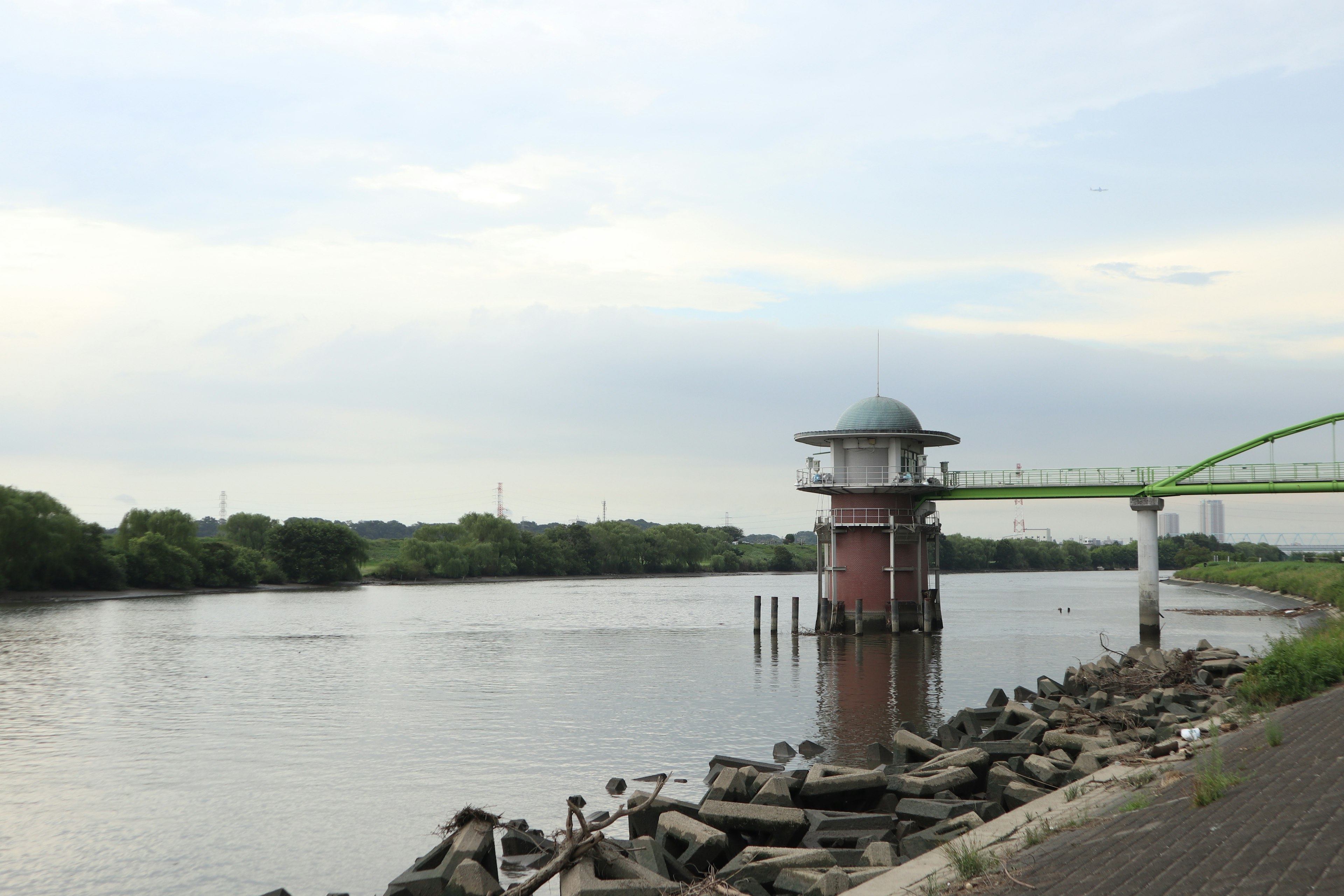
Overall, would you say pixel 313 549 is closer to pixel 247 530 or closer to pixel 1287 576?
pixel 247 530

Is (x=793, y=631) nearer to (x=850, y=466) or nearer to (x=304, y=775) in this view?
(x=850, y=466)

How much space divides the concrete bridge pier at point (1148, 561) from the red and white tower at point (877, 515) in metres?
9.24

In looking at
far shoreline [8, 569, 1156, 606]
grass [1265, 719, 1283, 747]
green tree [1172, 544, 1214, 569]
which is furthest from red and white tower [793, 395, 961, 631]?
green tree [1172, 544, 1214, 569]

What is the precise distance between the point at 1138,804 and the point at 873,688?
23.8 metres

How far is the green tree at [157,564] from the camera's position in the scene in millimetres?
111875

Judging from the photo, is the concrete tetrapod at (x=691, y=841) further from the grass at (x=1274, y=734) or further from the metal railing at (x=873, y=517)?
the metal railing at (x=873, y=517)

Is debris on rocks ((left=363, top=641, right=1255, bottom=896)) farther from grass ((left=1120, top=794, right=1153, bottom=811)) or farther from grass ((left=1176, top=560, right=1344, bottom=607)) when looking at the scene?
grass ((left=1176, top=560, right=1344, bottom=607))

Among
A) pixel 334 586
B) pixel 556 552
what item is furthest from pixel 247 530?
pixel 556 552

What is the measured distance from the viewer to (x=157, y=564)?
371 feet

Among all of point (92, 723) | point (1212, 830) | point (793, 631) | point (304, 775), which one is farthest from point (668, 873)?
point (793, 631)

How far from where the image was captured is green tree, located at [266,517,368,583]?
433 feet

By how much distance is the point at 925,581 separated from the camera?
53125 millimetres

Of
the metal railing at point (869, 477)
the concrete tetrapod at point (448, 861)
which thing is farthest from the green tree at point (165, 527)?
the concrete tetrapod at point (448, 861)

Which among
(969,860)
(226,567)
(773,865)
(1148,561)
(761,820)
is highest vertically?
(1148,561)
